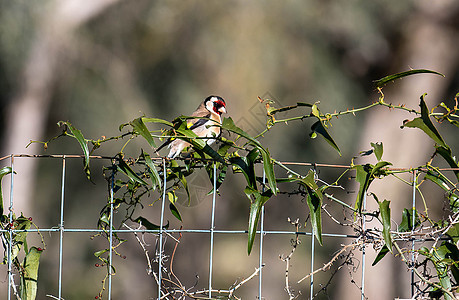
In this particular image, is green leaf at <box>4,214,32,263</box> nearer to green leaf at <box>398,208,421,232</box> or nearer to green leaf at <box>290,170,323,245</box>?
green leaf at <box>290,170,323,245</box>

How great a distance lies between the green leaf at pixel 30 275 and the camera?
1.62 m

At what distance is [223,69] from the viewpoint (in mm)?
5316

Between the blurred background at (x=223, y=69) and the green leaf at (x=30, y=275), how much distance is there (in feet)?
11.4

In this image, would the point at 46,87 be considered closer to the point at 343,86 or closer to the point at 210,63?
the point at 210,63

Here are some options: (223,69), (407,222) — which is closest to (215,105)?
(223,69)

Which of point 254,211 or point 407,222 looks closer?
point 254,211

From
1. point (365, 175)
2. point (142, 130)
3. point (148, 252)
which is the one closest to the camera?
point (142, 130)

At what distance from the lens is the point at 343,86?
5.46 metres

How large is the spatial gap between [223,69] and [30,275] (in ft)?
12.6

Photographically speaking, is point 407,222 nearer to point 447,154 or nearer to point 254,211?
point 447,154

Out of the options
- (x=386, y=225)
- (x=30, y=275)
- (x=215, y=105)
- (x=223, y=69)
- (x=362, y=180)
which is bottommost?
(x=30, y=275)

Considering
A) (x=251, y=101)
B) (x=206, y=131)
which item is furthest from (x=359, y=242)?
(x=251, y=101)

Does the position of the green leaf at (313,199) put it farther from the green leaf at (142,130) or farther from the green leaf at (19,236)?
the green leaf at (19,236)

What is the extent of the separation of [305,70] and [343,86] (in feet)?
1.14
